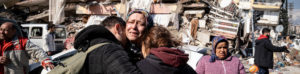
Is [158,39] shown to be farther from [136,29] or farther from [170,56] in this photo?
[136,29]

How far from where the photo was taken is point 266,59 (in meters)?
4.90

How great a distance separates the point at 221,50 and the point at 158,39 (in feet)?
5.79

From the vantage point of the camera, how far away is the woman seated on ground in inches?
52.4

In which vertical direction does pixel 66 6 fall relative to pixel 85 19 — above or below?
above

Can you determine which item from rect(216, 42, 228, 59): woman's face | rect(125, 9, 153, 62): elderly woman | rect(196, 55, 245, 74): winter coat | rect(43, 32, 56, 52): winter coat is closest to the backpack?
rect(125, 9, 153, 62): elderly woman

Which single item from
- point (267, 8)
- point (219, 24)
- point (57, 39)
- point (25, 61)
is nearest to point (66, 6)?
point (57, 39)

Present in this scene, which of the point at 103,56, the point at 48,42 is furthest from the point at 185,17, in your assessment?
the point at 103,56

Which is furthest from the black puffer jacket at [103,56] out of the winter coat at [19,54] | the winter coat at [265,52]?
the winter coat at [265,52]

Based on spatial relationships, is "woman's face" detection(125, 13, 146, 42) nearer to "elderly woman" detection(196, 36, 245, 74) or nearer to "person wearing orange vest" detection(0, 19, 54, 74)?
"person wearing orange vest" detection(0, 19, 54, 74)

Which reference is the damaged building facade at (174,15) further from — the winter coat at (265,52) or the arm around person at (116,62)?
the arm around person at (116,62)

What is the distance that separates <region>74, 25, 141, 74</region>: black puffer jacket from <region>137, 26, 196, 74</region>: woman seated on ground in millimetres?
152

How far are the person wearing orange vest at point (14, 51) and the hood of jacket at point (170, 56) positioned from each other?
1.74m

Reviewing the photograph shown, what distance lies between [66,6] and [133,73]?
43.7 feet

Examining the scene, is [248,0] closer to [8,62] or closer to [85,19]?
[85,19]
